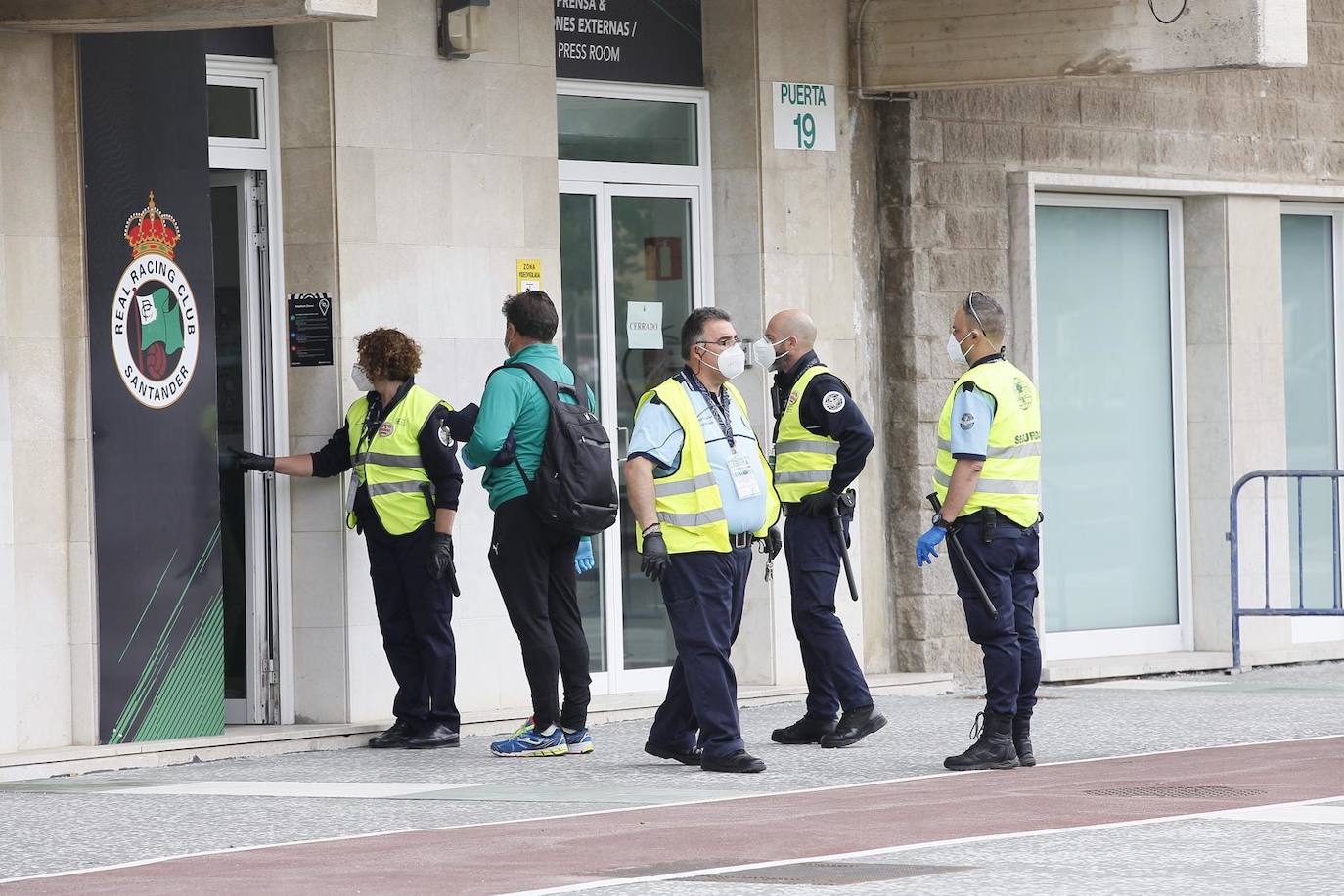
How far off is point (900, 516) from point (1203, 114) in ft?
11.7

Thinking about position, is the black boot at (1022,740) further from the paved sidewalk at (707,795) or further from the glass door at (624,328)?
the glass door at (624,328)

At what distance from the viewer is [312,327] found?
11961 mm

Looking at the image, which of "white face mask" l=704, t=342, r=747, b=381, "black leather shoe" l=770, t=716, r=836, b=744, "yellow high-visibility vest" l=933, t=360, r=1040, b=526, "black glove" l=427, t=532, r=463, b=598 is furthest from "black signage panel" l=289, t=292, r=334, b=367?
"yellow high-visibility vest" l=933, t=360, r=1040, b=526

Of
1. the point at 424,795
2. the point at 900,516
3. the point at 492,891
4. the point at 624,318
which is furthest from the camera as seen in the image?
the point at 900,516

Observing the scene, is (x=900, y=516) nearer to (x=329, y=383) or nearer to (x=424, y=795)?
(x=329, y=383)

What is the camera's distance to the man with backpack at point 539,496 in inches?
417

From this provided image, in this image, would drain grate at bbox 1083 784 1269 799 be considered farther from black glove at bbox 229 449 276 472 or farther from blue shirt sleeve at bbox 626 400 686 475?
black glove at bbox 229 449 276 472

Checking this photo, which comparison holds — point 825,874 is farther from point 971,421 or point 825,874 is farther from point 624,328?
point 624,328

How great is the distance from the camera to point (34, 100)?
1092 centimetres

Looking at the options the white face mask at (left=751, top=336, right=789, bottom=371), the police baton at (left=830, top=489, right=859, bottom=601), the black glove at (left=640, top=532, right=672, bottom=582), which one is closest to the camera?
the black glove at (left=640, top=532, right=672, bottom=582)

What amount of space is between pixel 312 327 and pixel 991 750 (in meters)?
4.03

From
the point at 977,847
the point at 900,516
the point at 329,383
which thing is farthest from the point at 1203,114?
the point at 977,847

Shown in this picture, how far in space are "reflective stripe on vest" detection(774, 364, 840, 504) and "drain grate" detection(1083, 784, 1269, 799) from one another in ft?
7.63

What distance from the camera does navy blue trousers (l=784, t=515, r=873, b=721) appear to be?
11.0 meters
